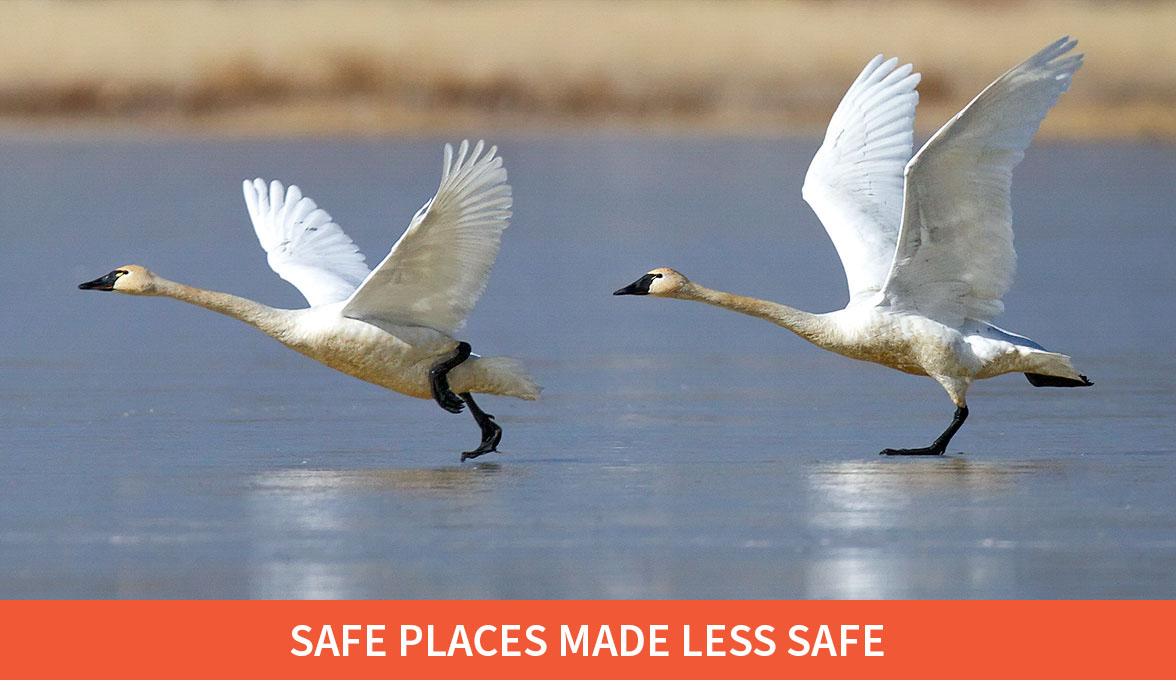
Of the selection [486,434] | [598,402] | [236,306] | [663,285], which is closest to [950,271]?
[663,285]

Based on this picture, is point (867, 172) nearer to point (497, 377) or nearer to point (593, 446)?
point (593, 446)

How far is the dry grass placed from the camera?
27.7 meters

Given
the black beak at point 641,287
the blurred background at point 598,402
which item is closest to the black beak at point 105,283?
the blurred background at point 598,402

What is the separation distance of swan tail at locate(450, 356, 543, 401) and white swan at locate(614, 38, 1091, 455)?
53 cm

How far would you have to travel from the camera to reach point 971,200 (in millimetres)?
7684

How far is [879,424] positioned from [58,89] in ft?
74.8

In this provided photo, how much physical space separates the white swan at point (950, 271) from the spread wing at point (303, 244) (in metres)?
1.71

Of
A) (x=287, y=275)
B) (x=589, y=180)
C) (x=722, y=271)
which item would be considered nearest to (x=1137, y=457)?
(x=287, y=275)

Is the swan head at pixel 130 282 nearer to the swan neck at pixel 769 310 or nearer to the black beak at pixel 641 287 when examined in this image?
the black beak at pixel 641 287

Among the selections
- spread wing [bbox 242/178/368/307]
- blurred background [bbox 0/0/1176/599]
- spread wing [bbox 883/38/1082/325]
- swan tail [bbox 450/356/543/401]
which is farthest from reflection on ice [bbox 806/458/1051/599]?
spread wing [bbox 242/178/368/307]

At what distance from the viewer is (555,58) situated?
29.1 metres

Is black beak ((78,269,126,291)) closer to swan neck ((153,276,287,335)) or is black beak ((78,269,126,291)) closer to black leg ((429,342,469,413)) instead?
swan neck ((153,276,287,335))

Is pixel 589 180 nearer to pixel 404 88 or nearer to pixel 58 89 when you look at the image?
pixel 404 88

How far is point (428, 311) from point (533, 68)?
21269mm
